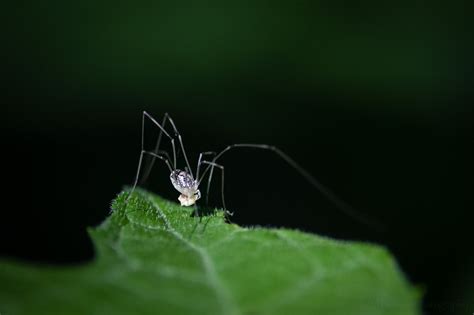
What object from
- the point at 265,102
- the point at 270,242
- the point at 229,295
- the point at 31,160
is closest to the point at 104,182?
the point at 31,160

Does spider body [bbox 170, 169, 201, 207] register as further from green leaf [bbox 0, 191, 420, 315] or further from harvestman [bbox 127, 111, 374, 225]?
green leaf [bbox 0, 191, 420, 315]

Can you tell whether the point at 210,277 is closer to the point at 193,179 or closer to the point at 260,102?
the point at 193,179

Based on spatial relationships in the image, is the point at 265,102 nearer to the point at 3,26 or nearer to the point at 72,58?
the point at 72,58

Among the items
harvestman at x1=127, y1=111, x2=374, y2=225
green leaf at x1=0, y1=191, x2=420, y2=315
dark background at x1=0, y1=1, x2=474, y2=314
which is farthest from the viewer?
dark background at x1=0, y1=1, x2=474, y2=314

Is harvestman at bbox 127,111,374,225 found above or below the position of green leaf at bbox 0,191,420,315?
below

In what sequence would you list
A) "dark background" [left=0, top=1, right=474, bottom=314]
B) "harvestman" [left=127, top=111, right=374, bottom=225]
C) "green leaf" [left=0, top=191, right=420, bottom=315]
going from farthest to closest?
"dark background" [left=0, top=1, right=474, bottom=314], "harvestman" [left=127, top=111, right=374, bottom=225], "green leaf" [left=0, top=191, right=420, bottom=315]

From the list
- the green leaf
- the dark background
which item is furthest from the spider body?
the green leaf
